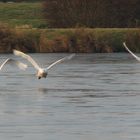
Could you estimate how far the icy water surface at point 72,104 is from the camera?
883 inches

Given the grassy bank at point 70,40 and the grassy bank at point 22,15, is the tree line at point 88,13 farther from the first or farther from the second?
the grassy bank at point 70,40

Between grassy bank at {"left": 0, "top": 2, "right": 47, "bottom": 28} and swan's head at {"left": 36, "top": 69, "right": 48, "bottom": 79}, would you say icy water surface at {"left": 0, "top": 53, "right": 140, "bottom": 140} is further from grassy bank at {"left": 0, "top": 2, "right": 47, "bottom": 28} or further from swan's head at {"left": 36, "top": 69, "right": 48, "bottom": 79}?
grassy bank at {"left": 0, "top": 2, "right": 47, "bottom": 28}

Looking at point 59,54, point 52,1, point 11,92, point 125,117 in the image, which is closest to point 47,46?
point 59,54

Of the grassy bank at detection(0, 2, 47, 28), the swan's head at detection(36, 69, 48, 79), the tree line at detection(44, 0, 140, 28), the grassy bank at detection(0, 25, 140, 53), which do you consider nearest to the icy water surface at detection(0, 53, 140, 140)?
the swan's head at detection(36, 69, 48, 79)

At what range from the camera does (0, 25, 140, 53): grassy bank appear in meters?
51.5

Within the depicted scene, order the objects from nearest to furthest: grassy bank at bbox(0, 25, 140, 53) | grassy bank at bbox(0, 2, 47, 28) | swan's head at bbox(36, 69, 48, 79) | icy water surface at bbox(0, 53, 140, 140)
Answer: icy water surface at bbox(0, 53, 140, 140)
swan's head at bbox(36, 69, 48, 79)
grassy bank at bbox(0, 25, 140, 53)
grassy bank at bbox(0, 2, 47, 28)

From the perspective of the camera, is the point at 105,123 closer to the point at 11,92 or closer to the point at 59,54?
the point at 11,92

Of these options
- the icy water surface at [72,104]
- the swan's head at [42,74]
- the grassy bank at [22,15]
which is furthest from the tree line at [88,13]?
the swan's head at [42,74]

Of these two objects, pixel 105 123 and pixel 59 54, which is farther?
pixel 59 54

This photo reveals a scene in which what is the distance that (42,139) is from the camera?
21.5 metres

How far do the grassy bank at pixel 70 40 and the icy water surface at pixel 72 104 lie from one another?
32.5 feet

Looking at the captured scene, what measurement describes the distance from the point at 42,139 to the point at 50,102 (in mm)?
6412

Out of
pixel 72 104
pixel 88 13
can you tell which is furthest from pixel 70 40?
pixel 72 104

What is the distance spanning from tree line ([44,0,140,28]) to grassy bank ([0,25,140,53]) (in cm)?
574
